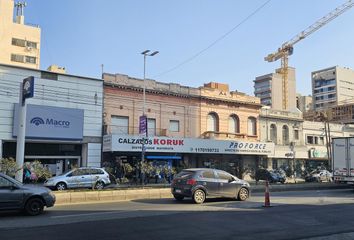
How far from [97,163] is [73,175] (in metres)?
9.73

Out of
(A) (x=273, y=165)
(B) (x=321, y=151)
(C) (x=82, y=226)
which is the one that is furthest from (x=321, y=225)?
(B) (x=321, y=151)

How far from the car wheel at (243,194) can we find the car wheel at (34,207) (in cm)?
919

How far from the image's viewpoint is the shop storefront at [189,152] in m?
35.5

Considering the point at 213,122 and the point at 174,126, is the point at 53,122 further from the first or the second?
the point at 213,122

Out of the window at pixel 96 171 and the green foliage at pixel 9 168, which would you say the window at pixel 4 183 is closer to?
the green foliage at pixel 9 168

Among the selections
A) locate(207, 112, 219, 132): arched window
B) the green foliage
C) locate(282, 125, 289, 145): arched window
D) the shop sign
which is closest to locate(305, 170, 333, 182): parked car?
locate(282, 125, 289, 145): arched window

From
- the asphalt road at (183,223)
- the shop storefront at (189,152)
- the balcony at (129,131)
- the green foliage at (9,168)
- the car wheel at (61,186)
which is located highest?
the balcony at (129,131)

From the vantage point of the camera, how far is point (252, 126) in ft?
155

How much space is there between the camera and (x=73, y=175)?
83.7ft

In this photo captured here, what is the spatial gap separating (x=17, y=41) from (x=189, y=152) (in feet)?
139

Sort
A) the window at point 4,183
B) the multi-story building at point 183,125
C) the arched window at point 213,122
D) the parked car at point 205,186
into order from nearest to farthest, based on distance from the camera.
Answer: the window at point 4,183 < the parked car at point 205,186 < the multi-story building at point 183,125 < the arched window at point 213,122

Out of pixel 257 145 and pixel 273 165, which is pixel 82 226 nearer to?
pixel 257 145

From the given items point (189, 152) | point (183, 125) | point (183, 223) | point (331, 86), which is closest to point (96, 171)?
point (189, 152)

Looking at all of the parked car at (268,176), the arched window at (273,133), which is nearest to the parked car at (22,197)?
the parked car at (268,176)
